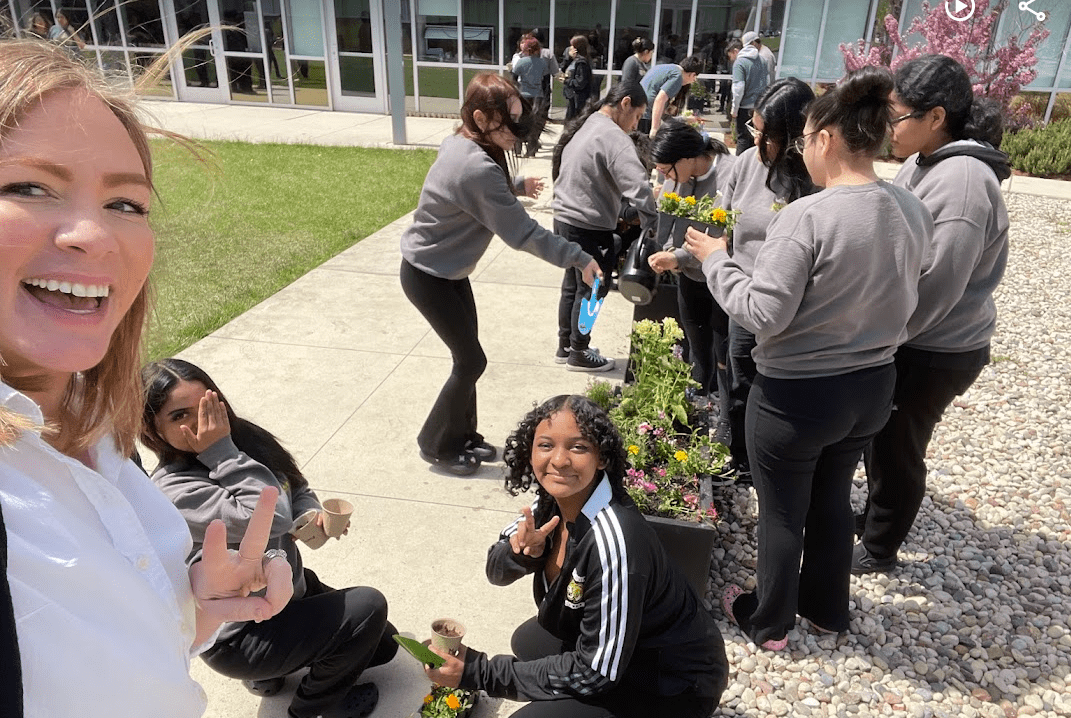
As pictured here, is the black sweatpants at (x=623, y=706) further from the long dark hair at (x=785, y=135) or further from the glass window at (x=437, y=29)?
the glass window at (x=437, y=29)

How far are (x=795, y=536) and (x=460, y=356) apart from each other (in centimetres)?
187

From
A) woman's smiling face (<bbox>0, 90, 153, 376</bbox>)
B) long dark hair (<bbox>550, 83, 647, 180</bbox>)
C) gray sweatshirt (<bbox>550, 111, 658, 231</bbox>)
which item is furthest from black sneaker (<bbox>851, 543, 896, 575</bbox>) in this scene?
woman's smiling face (<bbox>0, 90, 153, 376</bbox>)

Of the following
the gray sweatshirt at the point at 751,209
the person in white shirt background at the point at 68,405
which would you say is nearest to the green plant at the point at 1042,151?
the gray sweatshirt at the point at 751,209

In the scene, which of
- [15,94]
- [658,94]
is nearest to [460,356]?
[15,94]

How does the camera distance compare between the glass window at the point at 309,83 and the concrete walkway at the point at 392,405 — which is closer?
the concrete walkway at the point at 392,405

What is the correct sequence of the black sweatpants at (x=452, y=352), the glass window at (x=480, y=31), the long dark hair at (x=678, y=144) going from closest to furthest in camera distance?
the black sweatpants at (x=452, y=352) → the long dark hair at (x=678, y=144) → the glass window at (x=480, y=31)

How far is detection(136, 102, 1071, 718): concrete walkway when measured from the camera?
305cm

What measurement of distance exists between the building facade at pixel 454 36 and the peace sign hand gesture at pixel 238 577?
51.1 ft

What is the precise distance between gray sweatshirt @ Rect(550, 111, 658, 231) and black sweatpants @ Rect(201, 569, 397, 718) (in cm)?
316

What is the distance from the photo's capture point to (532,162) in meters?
12.5

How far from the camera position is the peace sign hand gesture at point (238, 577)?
126 centimetres

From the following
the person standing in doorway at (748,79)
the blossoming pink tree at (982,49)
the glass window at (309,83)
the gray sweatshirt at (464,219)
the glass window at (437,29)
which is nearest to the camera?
the gray sweatshirt at (464,219)

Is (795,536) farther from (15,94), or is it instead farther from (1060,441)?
(1060,441)

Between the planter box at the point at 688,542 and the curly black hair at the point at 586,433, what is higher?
the curly black hair at the point at 586,433
